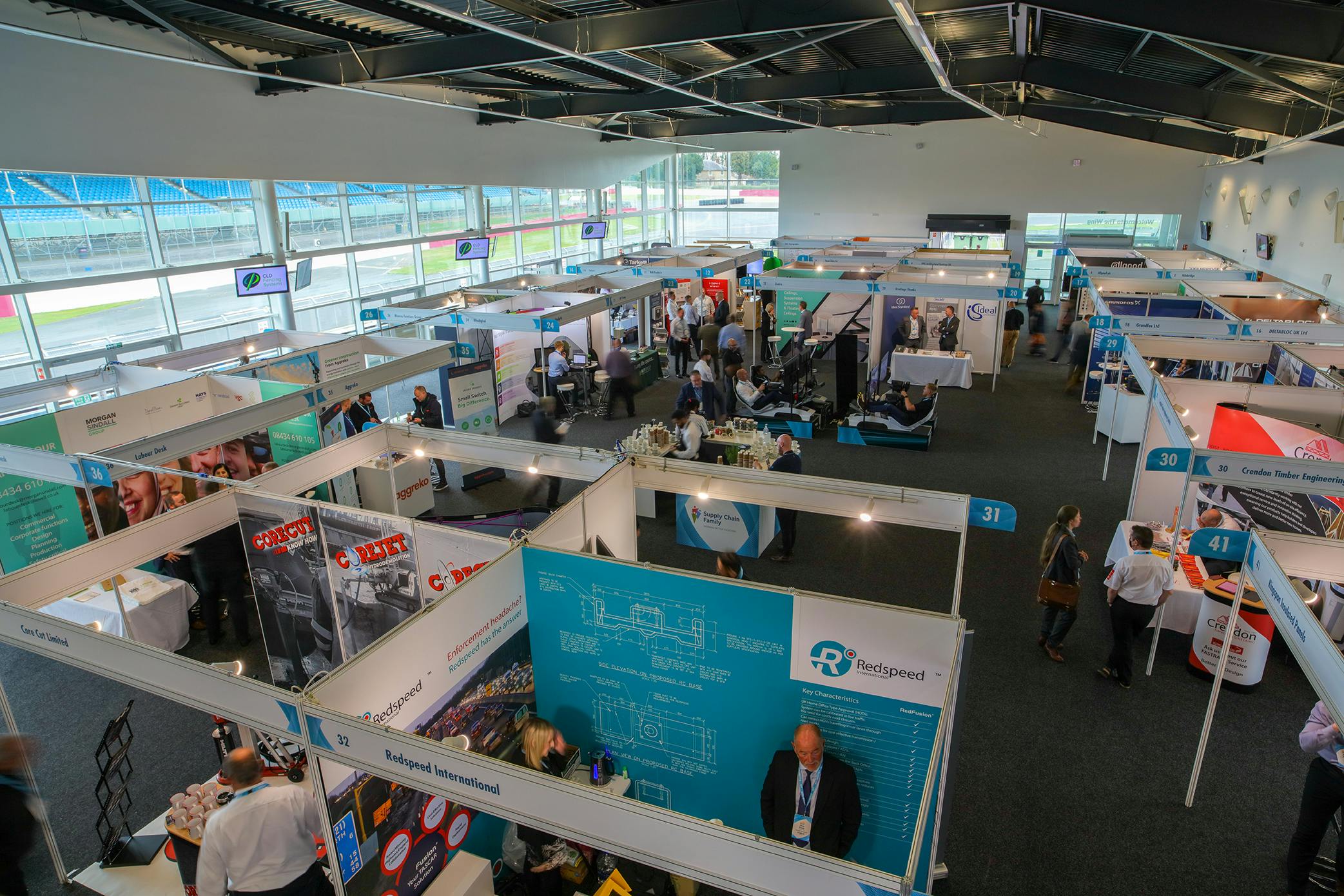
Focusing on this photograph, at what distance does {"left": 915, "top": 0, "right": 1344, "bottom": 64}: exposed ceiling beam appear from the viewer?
5055 millimetres

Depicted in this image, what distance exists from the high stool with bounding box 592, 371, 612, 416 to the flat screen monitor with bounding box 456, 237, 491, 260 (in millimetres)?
4338

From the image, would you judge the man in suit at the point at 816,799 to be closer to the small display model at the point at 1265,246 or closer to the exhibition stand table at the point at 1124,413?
the exhibition stand table at the point at 1124,413

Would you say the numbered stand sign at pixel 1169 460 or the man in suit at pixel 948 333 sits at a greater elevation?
the numbered stand sign at pixel 1169 460

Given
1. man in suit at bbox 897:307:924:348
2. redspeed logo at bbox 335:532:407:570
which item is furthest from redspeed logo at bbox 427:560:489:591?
man in suit at bbox 897:307:924:348

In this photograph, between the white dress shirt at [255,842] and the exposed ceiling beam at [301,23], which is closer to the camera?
the white dress shirt at [255,842]

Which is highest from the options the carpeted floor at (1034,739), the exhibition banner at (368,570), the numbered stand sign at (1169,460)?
the numbered stand sign at (1169,460)

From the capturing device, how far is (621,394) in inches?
442

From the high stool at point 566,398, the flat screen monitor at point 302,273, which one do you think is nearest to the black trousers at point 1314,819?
the high stool at point 566,398

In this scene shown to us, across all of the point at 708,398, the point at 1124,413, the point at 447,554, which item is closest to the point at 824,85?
the point at 708,398

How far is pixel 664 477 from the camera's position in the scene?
14.4 feet

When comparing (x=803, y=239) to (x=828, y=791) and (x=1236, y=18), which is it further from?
(x=828, y=791)

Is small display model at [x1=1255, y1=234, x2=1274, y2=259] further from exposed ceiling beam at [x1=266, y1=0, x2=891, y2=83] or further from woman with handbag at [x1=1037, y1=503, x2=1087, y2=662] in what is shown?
woman with handbag at [x1=1037, y1=503, x2=1087, y2=662]

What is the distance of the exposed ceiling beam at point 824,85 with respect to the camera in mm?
9992

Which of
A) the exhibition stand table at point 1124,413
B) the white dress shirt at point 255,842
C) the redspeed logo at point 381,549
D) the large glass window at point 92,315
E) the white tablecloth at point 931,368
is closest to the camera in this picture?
the white dress shirt at point 255,842
